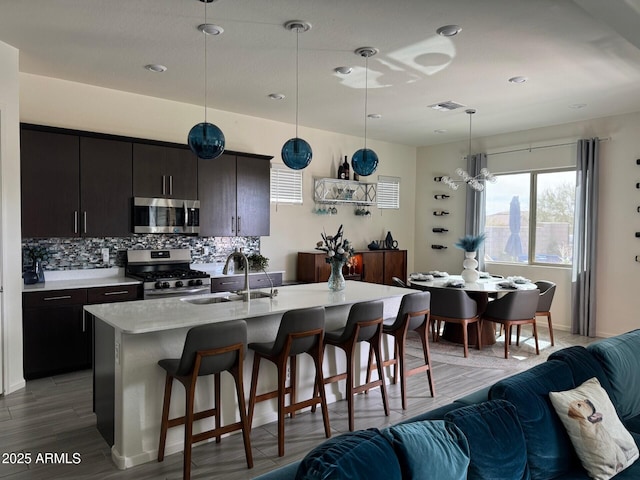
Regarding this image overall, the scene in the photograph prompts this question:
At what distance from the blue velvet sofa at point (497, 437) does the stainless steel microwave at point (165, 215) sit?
164 inches

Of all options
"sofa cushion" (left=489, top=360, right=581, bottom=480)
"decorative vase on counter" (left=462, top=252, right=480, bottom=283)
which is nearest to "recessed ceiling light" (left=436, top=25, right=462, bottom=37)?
"sofa cushion" (left=489, top=360, right=581, bottom=480)

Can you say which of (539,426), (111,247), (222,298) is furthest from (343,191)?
(539,426)

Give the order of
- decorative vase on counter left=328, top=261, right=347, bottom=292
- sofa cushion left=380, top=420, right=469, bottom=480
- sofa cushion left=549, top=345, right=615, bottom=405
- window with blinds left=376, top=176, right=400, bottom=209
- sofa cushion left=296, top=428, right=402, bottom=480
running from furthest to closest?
window with blinds left=376, top=176, right=400, bottom=209, decorative vase on counter left=328, top=261, right=347, bottom=292, sofa cushion left=549, top=345, right=615, bottom=405, sofa cushion left=380, top=420, right=469, bottom=480, sofa cushion left=296, top=428, right=402, bottom=480

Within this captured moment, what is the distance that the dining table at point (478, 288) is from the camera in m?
5.63

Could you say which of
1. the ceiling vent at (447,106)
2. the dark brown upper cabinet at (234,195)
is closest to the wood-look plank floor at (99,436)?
the dark brown upper cabinet at (234,195)

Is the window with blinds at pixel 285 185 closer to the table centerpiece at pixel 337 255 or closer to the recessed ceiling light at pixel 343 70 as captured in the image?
the recessed ceiling light at pixel 343 70

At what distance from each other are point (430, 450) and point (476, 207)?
6695 millimetres

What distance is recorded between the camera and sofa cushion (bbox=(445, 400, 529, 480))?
1748mm

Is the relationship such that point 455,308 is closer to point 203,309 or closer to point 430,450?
point 203,309

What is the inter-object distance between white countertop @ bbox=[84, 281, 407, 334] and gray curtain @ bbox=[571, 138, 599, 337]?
3.74m

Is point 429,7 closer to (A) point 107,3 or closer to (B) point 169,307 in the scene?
(A) point 107,3

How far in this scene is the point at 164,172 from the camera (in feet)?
17.5

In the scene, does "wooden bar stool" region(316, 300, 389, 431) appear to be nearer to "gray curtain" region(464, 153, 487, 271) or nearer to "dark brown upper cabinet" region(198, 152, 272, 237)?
"dark brown upper cabinet" region(198, 152, 272, 237)

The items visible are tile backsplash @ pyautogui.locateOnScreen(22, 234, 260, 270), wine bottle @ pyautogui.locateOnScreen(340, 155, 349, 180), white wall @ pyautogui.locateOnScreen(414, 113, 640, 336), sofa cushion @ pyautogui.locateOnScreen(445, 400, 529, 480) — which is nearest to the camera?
sofa cushion @ pyautogui.locateOnScreen(445, 400, 529, 480)
